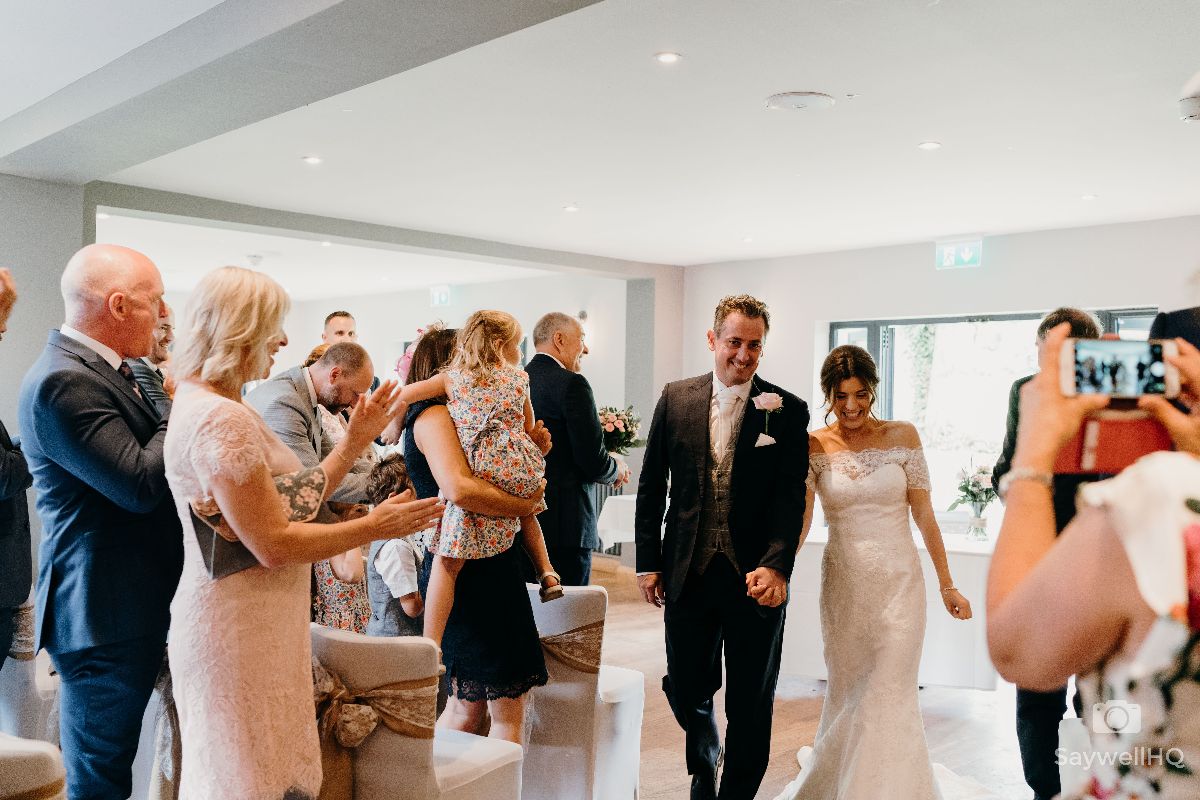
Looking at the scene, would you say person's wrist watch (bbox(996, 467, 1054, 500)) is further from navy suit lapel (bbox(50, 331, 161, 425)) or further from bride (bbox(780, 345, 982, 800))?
bride (bbox(780, 345, 982, 800))

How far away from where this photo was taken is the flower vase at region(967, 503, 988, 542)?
5.60 m

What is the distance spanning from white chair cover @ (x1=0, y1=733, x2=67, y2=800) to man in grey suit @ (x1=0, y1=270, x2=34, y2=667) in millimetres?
911

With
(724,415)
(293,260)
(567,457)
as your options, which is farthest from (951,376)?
(293,260)

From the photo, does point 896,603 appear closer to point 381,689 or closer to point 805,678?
point 381,689

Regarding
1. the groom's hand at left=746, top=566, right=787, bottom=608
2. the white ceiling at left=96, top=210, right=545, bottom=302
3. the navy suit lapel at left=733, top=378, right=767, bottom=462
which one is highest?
the white ceiling at left=96, top=210, right=545, bottom=302

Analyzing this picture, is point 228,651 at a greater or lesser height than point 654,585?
greater

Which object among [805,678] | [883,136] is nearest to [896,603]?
[805,678]

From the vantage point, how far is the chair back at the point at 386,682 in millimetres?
2115

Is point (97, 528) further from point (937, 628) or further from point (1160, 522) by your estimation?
point (937, 628)

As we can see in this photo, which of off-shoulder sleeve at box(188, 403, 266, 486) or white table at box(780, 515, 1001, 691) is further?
white table at box(780, 515, 1001, 691)

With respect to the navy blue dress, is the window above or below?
above

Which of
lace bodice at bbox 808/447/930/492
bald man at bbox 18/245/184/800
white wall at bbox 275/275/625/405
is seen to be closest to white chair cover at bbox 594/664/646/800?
lace bodice at bbox 808/447/930/492

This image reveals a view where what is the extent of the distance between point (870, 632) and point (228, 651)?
2291 millimetres

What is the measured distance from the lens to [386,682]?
212 centimetres
